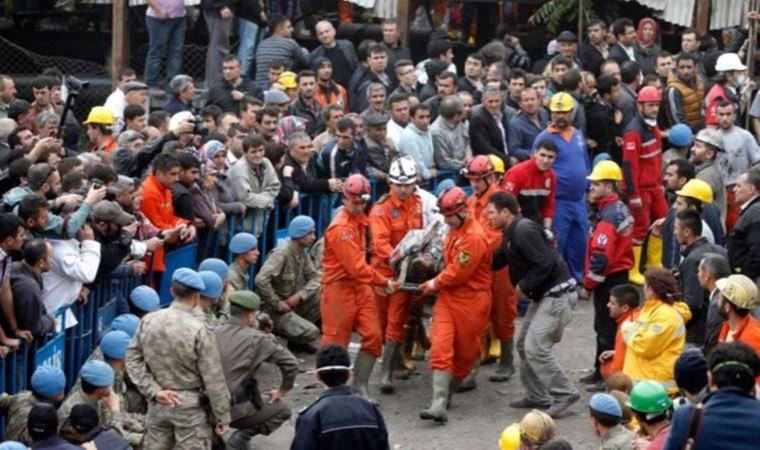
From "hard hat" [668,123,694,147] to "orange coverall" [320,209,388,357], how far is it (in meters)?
5.13

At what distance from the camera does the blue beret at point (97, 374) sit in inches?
454

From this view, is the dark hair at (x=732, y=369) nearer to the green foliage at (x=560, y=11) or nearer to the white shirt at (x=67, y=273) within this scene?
the white shirt at (x=67, y=273)

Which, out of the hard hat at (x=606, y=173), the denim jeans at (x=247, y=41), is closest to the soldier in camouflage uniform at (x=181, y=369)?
the hard hat at (x=606, y=173)

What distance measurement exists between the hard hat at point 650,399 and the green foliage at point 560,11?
41.8ft

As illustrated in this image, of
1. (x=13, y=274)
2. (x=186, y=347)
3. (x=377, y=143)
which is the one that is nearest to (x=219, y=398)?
(x=186, y=347)

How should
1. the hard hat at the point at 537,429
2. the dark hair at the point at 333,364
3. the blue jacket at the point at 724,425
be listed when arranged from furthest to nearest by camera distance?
the hard hat at the point at 537,429, the dark hair at the point at 333,364, the blue jacket at the point at 724,425

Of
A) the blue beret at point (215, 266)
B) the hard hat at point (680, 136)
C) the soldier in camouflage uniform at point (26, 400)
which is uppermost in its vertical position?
the hard hat at point (680, 136)

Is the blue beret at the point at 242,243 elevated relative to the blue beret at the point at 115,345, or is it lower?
elevated

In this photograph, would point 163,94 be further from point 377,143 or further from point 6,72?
point 377,143

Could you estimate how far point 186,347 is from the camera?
11.8 metres

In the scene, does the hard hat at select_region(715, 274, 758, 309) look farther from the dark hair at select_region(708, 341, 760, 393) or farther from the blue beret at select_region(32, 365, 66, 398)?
the blue beret at select_region(32, 365, 66, 398)

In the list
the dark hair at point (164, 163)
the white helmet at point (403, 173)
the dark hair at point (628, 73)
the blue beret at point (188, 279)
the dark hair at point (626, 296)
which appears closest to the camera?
the blue beret at point (188, 279)

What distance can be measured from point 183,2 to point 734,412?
13.4 metres

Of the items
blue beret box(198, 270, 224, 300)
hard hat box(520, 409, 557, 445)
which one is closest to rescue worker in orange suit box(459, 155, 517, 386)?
blue beret box(198, 270, 224, 300)
